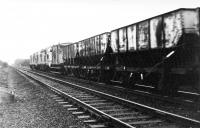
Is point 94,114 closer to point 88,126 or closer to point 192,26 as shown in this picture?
Answer: point 88,126

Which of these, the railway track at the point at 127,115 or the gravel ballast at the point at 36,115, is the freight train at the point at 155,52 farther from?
the gravel ballast at the point at 36,115

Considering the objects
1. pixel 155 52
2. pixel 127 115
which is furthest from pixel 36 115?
pixel 155 52

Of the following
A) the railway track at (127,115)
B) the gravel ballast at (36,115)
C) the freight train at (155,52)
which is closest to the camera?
the railway track at (127,115)

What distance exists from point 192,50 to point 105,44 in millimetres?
7252

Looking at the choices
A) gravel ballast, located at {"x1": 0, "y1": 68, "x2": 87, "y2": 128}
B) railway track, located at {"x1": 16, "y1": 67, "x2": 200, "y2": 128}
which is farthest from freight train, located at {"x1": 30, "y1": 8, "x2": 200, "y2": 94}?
gravel ballast, located at {"x1": 0, "y1": 68, "x2": 87, "y2": 128}

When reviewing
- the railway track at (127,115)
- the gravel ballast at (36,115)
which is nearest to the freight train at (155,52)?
the railway track at (127,115)

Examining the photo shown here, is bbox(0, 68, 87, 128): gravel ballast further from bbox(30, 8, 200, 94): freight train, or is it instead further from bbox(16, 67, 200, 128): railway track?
bbox(30, 8, 200, 94): freight train

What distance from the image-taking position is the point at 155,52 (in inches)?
465

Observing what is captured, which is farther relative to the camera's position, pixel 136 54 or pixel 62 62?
pixel 62 62

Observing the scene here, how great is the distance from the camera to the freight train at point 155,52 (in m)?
9.80

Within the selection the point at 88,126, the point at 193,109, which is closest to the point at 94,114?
the point at 88,126

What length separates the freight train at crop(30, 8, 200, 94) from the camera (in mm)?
9797

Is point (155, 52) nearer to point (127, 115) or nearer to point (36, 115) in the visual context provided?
point (127, 115)

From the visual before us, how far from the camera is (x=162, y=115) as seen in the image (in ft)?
23.4
